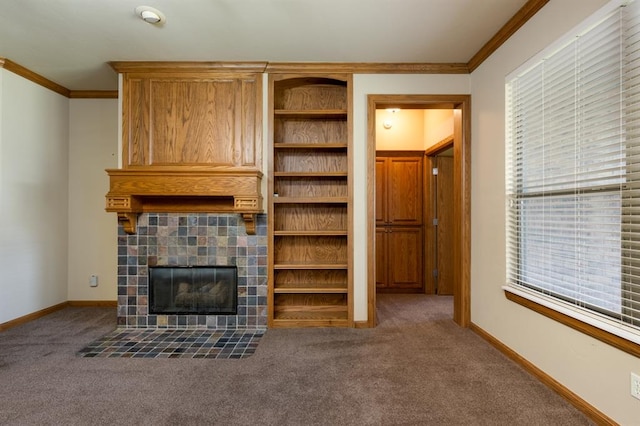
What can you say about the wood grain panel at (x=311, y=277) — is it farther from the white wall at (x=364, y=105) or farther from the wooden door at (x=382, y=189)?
the wooden door at (x=382, y=189)

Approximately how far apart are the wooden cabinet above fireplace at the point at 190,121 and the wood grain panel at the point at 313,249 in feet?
1.55

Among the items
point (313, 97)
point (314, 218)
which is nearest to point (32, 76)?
point (313, 97)

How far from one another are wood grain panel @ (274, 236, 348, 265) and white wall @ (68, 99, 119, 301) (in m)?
2.11

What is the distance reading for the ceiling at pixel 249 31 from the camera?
7.29 ft

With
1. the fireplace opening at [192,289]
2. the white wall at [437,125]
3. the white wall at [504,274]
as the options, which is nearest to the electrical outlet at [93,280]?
the fireplace opening at [192,289]

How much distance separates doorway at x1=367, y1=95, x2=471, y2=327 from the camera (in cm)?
305

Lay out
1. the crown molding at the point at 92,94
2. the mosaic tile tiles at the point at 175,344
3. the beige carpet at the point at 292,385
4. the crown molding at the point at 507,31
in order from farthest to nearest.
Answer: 1. the crown molding at the point at 92,94
2. the mosaic tile tiles at the point at 175,344
3. the crown molding at the point at 507,31
4. the beige carpet at the point at 292,385

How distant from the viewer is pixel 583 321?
1.72 meters

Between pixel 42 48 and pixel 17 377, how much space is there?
2631 millimetres

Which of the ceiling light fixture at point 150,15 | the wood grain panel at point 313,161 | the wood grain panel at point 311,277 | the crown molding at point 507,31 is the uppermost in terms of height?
the ceiling light fixture at point 150,15

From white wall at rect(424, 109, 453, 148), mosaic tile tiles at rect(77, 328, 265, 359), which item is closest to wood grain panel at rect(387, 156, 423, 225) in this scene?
white wall at rect(424, 109, 453, 148)

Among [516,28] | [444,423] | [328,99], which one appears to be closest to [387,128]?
[328,99]

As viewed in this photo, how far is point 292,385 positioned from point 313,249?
4.87 ft

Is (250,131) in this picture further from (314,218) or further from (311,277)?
(311,277)
